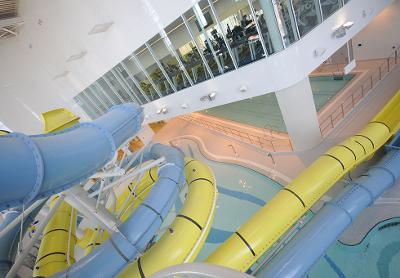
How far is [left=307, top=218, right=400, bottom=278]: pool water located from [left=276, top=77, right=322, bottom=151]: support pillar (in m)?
3.50

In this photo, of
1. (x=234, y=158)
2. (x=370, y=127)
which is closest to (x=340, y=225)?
(x=370, y=127)

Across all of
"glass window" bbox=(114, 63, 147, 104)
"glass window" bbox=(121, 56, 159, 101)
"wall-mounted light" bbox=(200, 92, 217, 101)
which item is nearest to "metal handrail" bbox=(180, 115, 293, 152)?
"wall-mounted light" bbox=(200, 92, 217, 101)

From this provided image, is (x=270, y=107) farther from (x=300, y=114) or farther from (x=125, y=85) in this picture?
(x=125, y=85)

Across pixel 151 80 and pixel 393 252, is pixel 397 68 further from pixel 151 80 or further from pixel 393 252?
pixel 151 80

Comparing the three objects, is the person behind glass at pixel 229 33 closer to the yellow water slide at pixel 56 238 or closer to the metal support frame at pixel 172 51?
the metal support frame at pixel 172 51

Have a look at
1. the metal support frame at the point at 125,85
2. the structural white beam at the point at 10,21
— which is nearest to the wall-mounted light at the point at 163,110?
the metal support frame at the point at 125,85

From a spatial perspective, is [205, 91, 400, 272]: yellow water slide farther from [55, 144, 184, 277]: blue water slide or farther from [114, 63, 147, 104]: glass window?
[114, 63, 147, 104]: glass window

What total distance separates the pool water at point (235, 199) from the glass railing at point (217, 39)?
13.6ft

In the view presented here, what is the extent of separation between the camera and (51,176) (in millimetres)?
2191

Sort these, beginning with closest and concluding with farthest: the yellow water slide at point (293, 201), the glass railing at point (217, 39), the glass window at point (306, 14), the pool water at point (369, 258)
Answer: the yellow water slide at point (293, 201) → the pool water at point (369, 258) → the glass railing at point (217, 39) → the glass window at point (306, 14)

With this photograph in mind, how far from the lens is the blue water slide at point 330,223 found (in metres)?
4.54

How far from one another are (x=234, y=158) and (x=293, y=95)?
14.1ft

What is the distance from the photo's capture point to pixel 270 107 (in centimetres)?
1360

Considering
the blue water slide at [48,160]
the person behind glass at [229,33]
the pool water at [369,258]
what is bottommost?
the pool water at [369,258]
